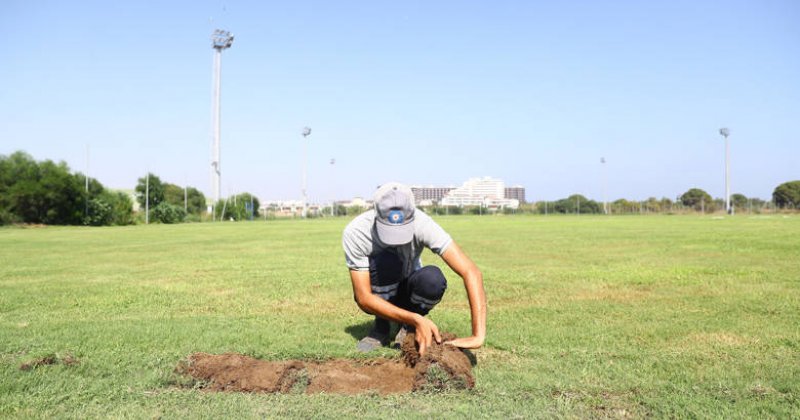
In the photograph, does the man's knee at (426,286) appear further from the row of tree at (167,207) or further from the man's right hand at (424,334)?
the row of tree at (167,207)

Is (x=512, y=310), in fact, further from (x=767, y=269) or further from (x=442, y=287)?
(x=767, y=269)

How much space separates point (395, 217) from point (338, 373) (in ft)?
3.51

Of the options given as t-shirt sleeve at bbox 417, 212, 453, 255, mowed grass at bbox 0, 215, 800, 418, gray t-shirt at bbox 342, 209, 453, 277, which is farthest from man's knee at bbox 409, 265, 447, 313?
mowed grass at bbox 0, 215, 800, 418

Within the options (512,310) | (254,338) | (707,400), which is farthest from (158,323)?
(707,400)

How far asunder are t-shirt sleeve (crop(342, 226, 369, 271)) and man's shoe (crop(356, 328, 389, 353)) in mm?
675

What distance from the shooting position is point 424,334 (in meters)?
3.74

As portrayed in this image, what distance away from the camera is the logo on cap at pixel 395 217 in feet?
12.2

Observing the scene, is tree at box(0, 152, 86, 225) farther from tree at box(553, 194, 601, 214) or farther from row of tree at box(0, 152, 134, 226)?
tree at box(553, 194, 601, 214)

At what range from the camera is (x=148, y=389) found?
349cm

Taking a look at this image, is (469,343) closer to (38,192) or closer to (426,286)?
(426,286)

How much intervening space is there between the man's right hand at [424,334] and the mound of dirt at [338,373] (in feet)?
0.20

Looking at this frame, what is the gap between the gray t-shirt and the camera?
13.1ft

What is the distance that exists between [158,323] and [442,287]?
2.89 metres

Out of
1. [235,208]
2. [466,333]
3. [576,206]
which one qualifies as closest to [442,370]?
[466,333]
